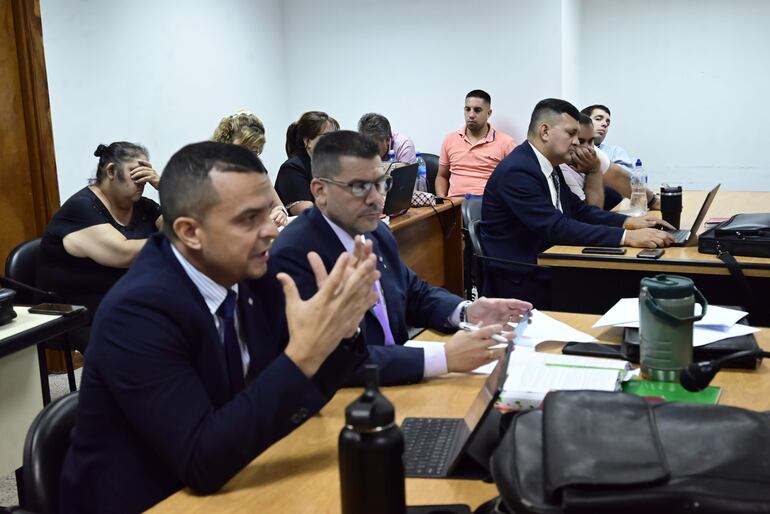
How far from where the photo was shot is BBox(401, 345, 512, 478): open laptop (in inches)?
49.4

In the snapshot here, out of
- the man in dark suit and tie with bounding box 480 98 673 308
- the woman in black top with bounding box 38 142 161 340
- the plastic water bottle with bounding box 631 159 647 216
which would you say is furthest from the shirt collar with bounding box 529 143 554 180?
the woman in black top with bounding box 38 142 161 340

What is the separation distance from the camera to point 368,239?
7.09 feet

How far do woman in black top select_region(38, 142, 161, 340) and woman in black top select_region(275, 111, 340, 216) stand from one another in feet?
4.21

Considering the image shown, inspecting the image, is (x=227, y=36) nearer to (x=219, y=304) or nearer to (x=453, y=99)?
(x=453, y=99)

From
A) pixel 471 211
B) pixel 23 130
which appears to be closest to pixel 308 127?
pixel 471 211

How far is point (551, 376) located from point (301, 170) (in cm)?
326

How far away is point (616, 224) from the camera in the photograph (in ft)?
12.4

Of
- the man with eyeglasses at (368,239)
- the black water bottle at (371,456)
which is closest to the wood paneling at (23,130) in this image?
the man with eyeglasses at (368,239)

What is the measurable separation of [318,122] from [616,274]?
232cm

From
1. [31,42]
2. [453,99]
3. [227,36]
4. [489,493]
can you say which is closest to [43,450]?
[489,493]

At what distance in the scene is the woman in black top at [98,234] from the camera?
3.27 m

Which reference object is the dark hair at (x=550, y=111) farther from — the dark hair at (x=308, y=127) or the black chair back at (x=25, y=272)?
the black chair back at (x=25, y=272)

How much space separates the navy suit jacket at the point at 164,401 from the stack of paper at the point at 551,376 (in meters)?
0.37

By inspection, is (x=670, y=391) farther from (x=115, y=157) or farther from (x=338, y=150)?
(x=115, y=157)
